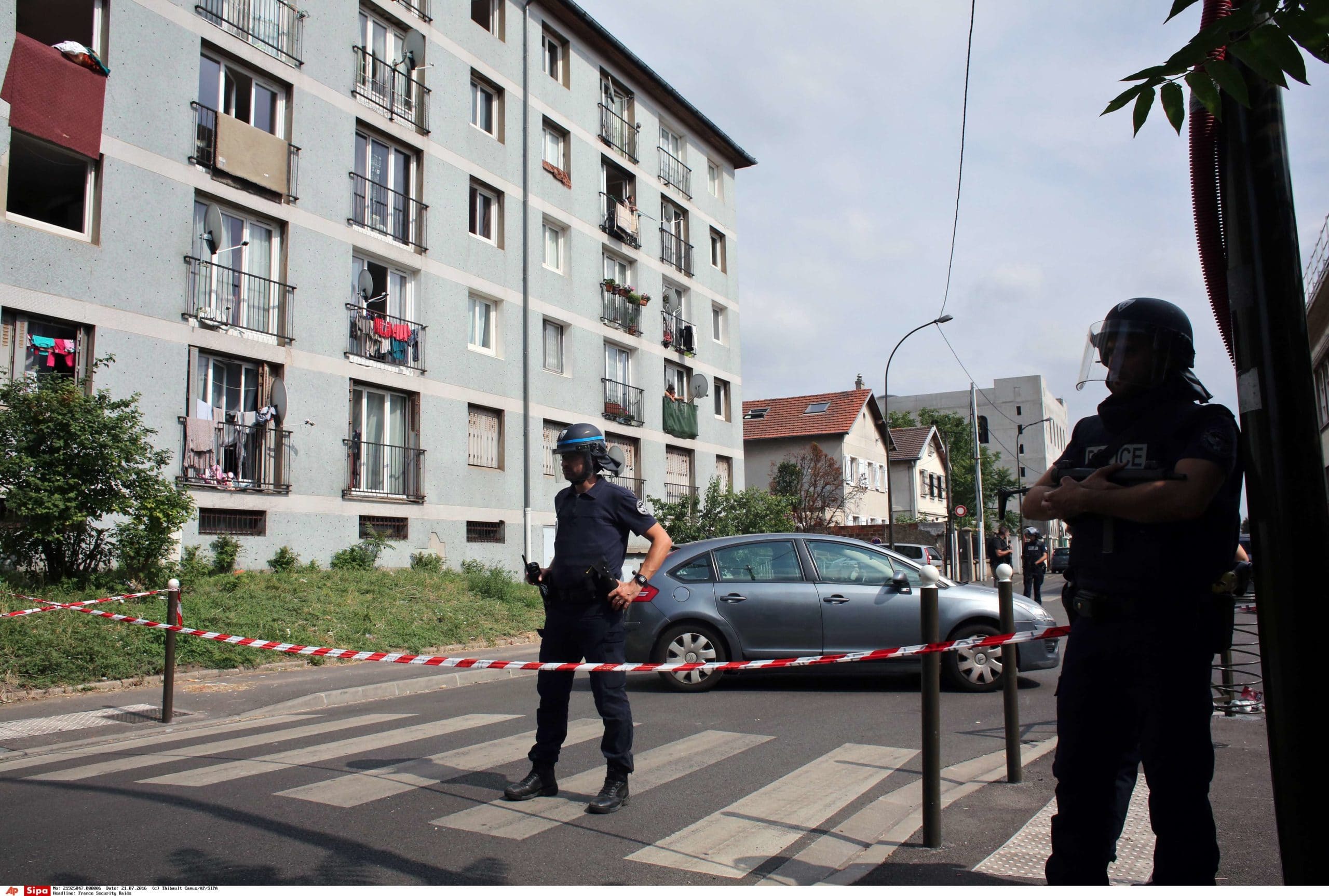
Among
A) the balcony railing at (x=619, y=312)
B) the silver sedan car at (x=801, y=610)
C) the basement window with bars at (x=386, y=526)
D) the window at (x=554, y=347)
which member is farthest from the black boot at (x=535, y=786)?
the balcony railing at (x=619, y=312)

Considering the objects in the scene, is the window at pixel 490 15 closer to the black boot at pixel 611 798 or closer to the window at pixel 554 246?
the window at pixel 554 246

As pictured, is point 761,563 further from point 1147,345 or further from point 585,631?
point 1147,345

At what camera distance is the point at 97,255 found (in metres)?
14.5

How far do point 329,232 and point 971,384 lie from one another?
2722cm

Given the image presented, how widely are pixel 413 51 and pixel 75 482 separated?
13.2 meters

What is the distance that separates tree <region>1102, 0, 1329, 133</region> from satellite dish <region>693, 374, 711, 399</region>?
28.7m

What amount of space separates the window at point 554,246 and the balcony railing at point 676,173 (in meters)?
6.22

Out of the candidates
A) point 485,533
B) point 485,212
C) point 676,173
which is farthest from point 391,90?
point 676,173

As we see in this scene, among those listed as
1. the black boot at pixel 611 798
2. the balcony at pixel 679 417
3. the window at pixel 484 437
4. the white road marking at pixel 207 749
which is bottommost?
the white road marking at pixel 207 749

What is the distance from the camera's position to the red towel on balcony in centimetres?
1361

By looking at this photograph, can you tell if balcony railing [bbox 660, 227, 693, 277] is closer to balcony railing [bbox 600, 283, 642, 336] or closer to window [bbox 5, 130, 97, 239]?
balcony railing [bbox 600, 283, 642, 336]

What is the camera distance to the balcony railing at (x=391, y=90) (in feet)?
64.8

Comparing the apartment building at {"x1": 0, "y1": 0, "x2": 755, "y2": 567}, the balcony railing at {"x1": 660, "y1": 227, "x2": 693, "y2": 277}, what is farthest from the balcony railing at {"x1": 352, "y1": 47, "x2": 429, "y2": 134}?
the balcony railing at {"x1": 660, "y1": 227, "x2": 693, "y2": 277}

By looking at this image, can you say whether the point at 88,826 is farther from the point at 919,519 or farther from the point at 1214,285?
the point at 919,519
